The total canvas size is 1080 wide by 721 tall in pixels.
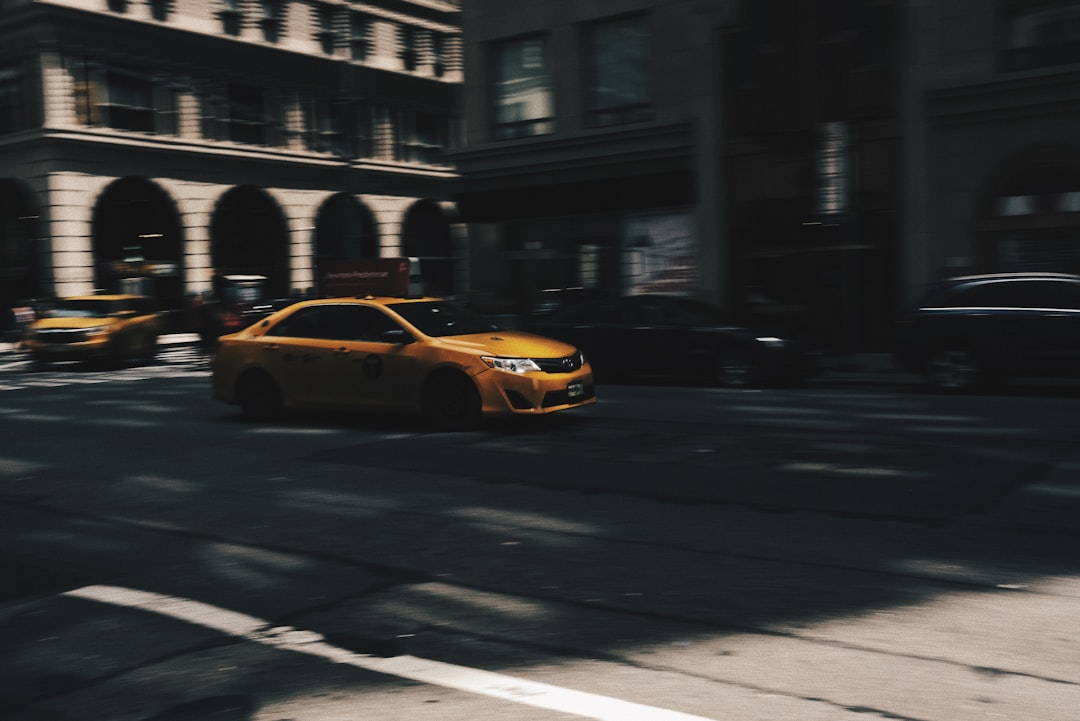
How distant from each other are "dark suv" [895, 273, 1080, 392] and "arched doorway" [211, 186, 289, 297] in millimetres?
28766

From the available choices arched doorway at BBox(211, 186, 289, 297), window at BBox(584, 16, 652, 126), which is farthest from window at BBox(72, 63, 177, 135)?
window at BBox(584, 16, 652, 126)

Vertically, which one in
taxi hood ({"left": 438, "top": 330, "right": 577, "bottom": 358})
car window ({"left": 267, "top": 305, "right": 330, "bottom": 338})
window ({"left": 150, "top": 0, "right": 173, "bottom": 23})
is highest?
window ({"left": 150, "top": 0, "right": 173, "bottom": 23})

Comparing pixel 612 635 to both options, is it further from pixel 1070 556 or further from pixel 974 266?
pixel 974 266

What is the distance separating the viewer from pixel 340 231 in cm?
4466

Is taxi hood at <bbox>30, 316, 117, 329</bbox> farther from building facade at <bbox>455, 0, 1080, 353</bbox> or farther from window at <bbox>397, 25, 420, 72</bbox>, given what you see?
window at <bbox>397, 25, 420, 72</bbox>

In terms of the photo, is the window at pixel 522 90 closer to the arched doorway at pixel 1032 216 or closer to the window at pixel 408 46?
the arched doorway at pixel 1032 216

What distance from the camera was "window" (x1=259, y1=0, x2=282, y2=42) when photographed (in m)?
40.7

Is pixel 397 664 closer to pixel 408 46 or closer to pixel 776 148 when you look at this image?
pixel 776 148

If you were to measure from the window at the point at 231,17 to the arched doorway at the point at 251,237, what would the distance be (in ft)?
17.7

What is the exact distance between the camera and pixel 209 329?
2662cm

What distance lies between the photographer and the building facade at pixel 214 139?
113 feet

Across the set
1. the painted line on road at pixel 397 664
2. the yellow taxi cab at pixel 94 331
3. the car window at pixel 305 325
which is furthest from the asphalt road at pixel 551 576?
the yellow taxi cab at pixel 94 331

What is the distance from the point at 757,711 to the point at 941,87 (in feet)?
63.1

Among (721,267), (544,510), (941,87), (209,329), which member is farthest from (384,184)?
(544,510)
